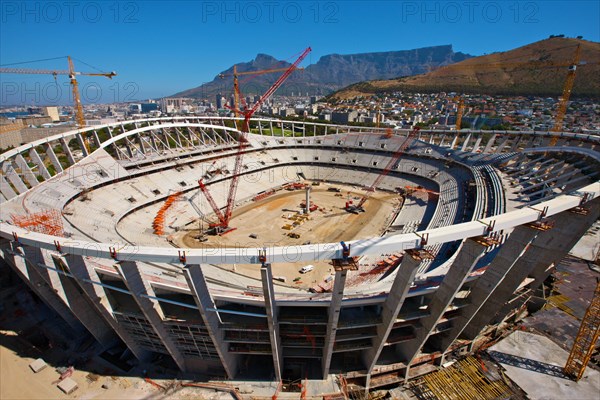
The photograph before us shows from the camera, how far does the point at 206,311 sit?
20.6 metres

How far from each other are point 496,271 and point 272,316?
16991 millimetres

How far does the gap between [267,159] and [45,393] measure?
204ft

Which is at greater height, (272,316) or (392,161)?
(272,316)

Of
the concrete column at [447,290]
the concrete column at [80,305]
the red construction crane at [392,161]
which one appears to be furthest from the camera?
the red construction crane at [392,161]

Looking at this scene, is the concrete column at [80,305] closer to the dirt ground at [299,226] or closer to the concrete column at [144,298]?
the concrete column at [144,298]

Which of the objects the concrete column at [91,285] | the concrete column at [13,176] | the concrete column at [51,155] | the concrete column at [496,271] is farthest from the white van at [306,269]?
the concrete column at [51,155]

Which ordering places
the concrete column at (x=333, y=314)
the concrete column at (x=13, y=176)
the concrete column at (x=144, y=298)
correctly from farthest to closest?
the concrete column at (x=13, y=176) → the concrete column at (x=144, y=298) → the concrete column at (x=333, y=314)

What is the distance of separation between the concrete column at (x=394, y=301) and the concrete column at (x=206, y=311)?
11.9m

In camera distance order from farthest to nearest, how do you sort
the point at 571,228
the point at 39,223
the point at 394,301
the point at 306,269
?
the point at 306,269
the point at 39,223
the point at 571,228
the point at 394,301

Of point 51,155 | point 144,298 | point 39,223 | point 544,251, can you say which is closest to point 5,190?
point 51,155

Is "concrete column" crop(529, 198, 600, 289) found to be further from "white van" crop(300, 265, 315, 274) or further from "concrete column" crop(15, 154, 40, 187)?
"concrete column" crop(15, 154, 40, 187)

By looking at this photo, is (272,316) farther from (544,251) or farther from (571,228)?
(571,228)

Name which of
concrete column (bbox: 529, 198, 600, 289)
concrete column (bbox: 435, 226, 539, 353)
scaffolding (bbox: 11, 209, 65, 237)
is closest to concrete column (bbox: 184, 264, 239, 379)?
concrete column (bbox: 435, 226, 539, 353)

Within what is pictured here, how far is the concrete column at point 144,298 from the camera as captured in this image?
19.7 metres
